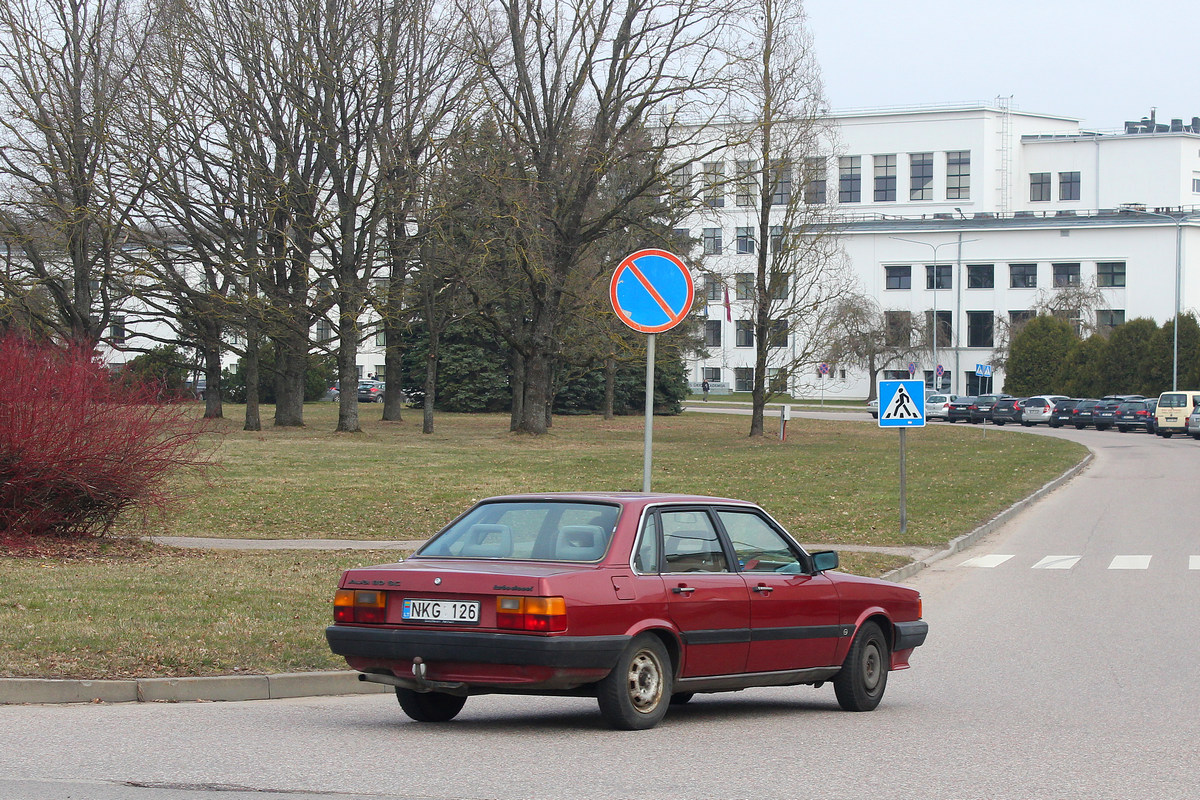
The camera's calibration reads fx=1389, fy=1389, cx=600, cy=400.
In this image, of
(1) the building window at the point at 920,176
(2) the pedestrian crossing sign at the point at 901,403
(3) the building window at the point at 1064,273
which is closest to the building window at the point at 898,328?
(3) the building window at the point at 1064,273

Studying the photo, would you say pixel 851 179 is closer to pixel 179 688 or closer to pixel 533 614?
pixel 179 688

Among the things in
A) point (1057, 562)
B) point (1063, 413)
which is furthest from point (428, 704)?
point (1063, 413)

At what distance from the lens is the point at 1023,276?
104 metres

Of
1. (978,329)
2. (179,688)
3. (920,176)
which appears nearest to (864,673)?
(179,688)

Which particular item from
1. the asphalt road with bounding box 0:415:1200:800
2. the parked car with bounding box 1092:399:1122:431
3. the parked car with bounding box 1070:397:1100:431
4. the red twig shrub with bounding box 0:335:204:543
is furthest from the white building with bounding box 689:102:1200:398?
the asphalt road with bounding box 0:415:1200:800

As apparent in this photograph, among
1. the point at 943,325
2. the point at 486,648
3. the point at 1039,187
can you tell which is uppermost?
the point at 1039,187

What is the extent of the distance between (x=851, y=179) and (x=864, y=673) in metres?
105

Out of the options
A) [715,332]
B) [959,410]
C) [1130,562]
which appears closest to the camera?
[1130,562]

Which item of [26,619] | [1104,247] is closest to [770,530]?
[26,619]

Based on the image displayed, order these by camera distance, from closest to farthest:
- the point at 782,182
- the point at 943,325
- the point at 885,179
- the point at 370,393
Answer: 1. the point at 782,182
2. the point at 370,393
3. the point at 943,325
4. the point at 885,179

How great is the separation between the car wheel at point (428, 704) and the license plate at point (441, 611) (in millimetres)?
802

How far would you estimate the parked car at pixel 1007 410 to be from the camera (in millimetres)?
77188

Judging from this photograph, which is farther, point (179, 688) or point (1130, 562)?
point (1130, 562)

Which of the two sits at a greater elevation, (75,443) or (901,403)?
(901,403)
